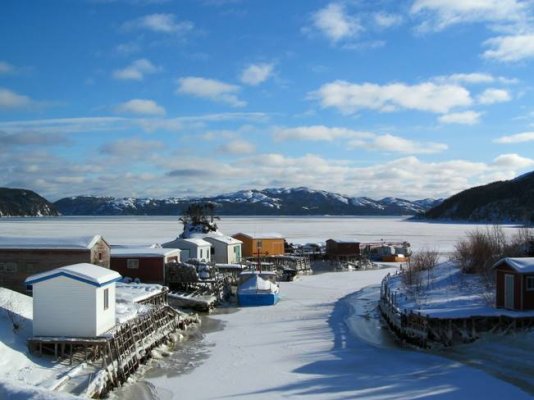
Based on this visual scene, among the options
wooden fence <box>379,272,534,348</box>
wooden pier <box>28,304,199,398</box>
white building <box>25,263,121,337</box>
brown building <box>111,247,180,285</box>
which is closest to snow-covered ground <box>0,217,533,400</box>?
wooden pier <box>28,304,199,398</box>

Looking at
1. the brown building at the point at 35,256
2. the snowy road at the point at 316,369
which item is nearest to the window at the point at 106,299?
the snowy road at the point at 316,369

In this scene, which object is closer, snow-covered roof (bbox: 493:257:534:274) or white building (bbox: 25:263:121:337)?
white building (bbox: 25:263:121:337)

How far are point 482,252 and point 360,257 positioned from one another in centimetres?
3271

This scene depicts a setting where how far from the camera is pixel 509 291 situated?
27.4 m

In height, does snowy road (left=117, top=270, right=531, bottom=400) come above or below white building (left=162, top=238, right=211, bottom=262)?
below

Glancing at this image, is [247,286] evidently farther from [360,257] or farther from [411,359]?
[360,257]

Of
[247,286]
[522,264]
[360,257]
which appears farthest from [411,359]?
[360,257]

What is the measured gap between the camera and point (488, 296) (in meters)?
29.9

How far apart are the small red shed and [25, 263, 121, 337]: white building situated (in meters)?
17.8

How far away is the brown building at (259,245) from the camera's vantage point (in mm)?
64500

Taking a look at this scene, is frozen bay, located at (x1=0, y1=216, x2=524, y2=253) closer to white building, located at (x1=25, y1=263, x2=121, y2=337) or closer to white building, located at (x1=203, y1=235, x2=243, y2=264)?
white building, located at (x1=203, y1=235, x2=243, y2=264)

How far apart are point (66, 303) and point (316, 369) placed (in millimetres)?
9423

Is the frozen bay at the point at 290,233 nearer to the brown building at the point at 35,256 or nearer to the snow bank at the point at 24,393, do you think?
the brown building at the point at 35,256

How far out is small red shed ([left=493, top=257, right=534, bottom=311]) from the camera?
26.8 metres
